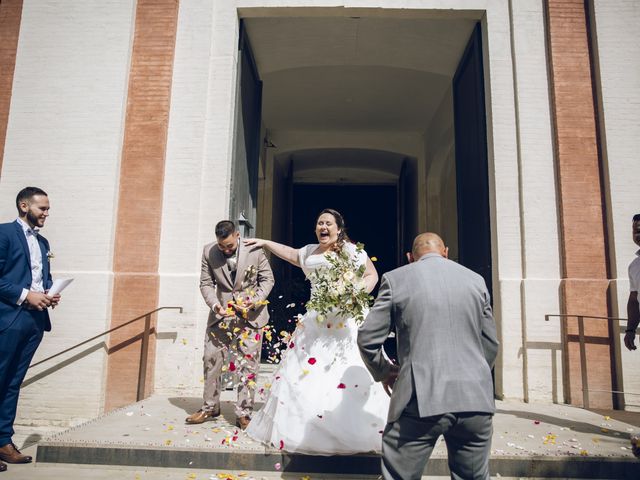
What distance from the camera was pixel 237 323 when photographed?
4.78 metres

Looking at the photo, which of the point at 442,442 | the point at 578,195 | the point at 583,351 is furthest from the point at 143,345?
the point at 578,195

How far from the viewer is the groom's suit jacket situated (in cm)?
480

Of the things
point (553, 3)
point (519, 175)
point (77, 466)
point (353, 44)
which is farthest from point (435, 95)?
point (77, 466)

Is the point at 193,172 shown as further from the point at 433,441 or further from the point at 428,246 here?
the point at 433,441

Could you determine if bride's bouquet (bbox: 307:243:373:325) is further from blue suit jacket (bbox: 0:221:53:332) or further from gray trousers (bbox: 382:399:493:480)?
blue suit jacket (bbox: 0:221:53:332)

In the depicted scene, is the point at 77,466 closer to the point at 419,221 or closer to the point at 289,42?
the point at 289,42

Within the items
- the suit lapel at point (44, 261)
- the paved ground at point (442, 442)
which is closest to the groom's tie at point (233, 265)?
the paved ground at point (442, 442)

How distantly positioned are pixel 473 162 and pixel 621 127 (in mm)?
2008

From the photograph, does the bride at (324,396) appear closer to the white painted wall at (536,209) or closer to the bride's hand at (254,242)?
the bride's hand at (254,242)

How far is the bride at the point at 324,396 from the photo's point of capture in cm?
373

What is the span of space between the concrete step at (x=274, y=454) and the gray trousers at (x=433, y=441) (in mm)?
1334

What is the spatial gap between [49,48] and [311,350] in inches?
246

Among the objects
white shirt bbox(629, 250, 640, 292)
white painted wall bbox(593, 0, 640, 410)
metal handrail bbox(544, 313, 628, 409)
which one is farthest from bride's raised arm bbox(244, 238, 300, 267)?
white painted wall bbox(593, 0, 640, 410)

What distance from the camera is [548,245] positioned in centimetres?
652
